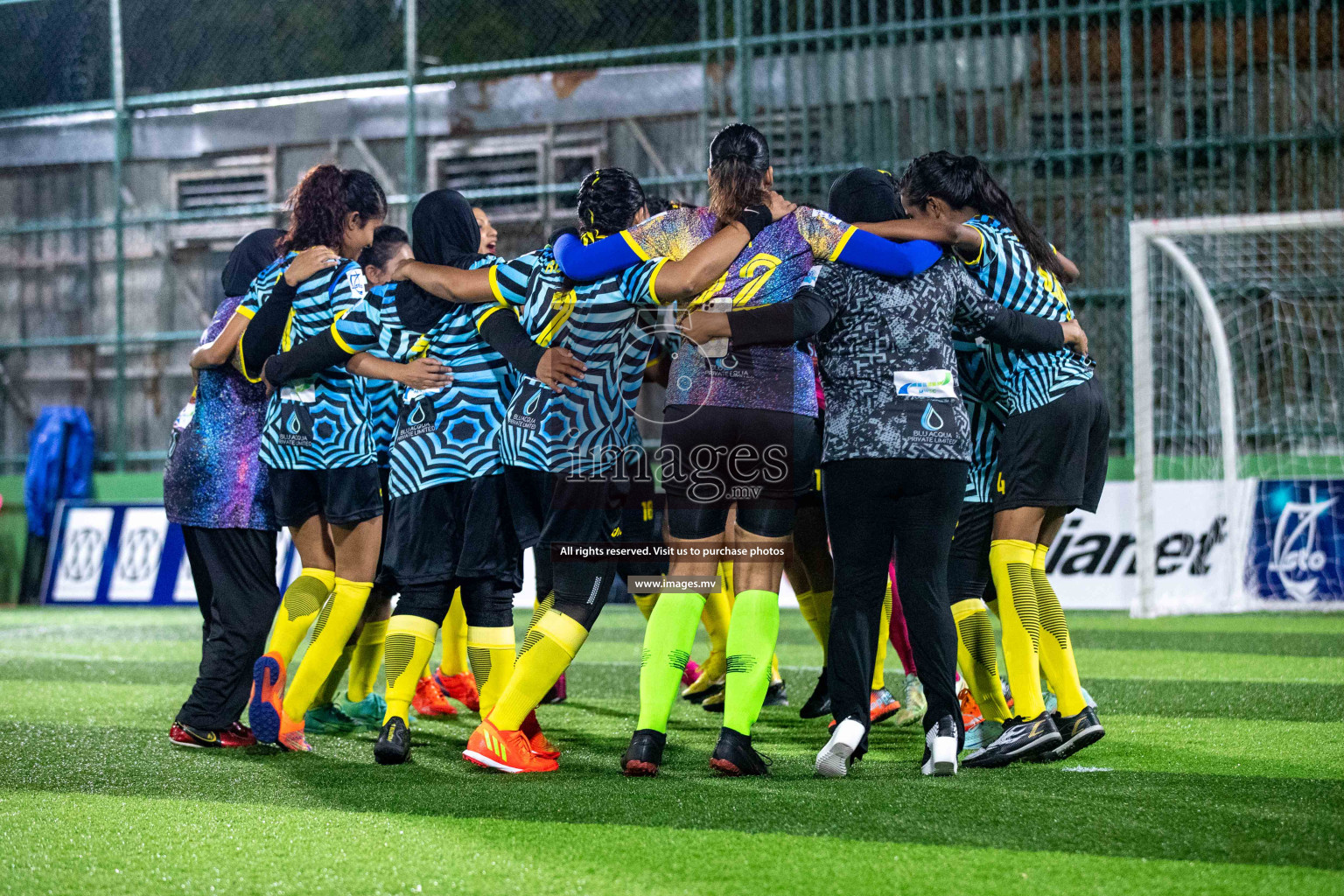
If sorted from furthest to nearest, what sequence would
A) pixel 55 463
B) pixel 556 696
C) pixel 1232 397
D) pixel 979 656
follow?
pixel 55 463
pixel 1232 397
pixel 556 696
pixel 979 656

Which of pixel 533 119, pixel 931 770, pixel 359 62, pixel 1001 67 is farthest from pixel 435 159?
pixel 931 770

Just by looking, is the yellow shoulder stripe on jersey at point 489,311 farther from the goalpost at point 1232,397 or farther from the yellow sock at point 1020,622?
the goalpost at point 1232,397

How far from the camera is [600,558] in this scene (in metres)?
4.38

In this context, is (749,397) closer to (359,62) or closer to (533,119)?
(533,119)

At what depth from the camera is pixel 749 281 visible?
4184 millimetres

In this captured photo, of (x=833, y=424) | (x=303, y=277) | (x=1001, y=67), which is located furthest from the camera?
(x=1001, y=67)

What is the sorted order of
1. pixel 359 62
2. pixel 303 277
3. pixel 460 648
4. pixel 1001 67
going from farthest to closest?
pixel 359 62 < pixel 1001 67 < pixel 460 648 < pixel 303 277

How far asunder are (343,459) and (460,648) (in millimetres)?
1550

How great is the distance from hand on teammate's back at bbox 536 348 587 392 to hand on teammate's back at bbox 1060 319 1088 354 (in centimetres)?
163

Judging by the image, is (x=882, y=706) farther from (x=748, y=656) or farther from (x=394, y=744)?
(x=394, y=744)

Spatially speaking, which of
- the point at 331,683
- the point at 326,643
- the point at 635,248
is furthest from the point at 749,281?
the point at 331,683

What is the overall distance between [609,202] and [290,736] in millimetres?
2209

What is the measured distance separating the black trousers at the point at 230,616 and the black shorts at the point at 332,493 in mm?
203

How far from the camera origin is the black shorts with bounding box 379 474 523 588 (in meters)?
4.55
